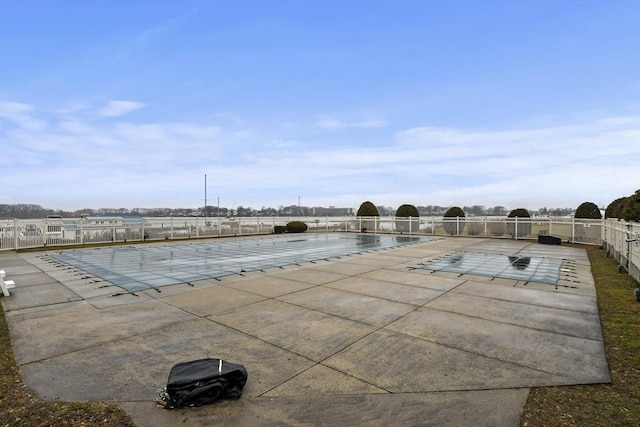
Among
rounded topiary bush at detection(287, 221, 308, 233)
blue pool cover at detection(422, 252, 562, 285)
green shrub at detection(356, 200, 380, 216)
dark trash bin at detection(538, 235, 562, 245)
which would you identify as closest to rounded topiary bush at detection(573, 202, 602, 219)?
dark trash bin at detection(538, 235, 562, 245)

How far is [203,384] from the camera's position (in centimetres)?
271

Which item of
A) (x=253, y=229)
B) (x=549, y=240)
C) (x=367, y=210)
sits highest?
(x=367, y=210)

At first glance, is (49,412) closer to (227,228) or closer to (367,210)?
(227,228)

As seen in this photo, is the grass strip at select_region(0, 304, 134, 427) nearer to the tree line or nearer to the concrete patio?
the concrete patio

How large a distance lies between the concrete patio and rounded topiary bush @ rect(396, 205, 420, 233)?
49.7 ft

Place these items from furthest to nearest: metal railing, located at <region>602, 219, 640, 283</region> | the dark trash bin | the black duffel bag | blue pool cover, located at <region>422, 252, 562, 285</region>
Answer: the dark trash bin
blue pool cover, located at <region>422, 252, 562, 285</region>
metal railing, located at <region>602, 219, 640, 283</region>
the black duffel bag

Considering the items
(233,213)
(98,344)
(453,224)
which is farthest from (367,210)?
(233,213)

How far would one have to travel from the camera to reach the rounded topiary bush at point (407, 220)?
22516 millimetres

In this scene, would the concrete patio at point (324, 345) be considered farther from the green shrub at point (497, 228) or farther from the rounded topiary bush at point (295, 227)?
the rounded topiary bush at point (295, 227)

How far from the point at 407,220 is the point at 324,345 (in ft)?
64.5

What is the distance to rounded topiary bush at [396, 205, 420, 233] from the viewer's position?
22.5 metres

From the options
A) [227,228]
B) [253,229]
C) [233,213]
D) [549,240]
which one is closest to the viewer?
[549,240]

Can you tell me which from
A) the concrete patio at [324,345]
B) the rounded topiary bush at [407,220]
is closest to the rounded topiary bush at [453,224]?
the rounded topiary bush at [407,220]

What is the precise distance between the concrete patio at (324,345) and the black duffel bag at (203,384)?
3.6 inches
